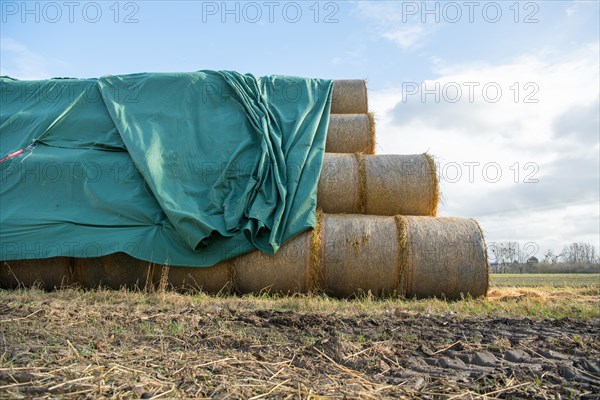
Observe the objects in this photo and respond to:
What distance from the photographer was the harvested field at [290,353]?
248 cm

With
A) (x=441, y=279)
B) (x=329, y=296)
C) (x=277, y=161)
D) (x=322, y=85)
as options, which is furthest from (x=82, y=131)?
(x=441, y=279)

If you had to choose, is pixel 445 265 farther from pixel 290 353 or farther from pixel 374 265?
pixel 290 353

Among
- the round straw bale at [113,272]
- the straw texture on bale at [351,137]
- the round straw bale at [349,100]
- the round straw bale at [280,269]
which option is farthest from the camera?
the round straw bale at [349,100]

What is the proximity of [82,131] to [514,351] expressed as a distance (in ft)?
21.7

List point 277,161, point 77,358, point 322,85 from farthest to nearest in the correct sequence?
point 322,85, point 277,161, point 77,358

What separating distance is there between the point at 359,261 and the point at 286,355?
3.37 metres

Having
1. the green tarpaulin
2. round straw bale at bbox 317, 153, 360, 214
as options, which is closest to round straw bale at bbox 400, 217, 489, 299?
round straw bale at bbox 317, 153, 360, 214

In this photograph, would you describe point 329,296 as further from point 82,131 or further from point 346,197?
point 82,131

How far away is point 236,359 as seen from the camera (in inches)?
117

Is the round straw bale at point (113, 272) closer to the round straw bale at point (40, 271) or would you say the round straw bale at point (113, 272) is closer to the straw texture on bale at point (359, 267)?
the straw texture on bale at point (359, 267)

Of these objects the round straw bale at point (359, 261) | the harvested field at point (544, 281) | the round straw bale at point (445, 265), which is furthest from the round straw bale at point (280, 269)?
the harvested field at point (544, 281)

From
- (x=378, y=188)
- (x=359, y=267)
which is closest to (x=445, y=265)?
(x=359, y=267)

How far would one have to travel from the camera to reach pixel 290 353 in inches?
127

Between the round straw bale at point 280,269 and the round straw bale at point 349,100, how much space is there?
3214 mm
